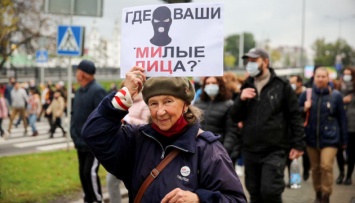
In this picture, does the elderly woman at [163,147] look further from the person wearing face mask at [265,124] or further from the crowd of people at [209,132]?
the person wearing face mask at [265,124]

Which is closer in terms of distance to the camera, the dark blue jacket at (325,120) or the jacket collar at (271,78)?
the jacket collar at (271,78)

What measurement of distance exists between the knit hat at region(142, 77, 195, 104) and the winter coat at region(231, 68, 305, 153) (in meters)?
2.96

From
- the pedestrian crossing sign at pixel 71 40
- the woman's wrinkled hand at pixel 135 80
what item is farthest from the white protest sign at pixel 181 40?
the pedestrian crossing sign at pixel 71 40

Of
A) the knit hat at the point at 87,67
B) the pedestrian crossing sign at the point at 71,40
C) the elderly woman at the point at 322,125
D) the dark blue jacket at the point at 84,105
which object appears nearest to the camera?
the dark blue jacket at the point at 84,105

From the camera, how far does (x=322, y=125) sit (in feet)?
24.5

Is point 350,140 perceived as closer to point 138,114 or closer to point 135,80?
point 138,114

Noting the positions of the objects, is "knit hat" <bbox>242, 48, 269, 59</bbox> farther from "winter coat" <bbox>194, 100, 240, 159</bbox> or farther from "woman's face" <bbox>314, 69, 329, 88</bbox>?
"woman's face" <bbox>314, 69, 329, 88</bbox>

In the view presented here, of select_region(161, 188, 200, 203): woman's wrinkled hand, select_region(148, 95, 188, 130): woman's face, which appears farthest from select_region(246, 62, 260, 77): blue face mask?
select_region(161, 188, 200, 203): woman's wrinkled hand

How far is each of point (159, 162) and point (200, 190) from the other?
276 millimetres

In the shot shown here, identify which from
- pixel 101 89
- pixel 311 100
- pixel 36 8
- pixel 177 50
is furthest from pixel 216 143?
pixel 36 8

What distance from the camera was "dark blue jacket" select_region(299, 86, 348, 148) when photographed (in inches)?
291

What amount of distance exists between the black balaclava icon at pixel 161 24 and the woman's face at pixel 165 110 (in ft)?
1.49

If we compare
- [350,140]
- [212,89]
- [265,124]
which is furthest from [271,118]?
[350,140]

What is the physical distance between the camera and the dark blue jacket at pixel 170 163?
2752 mm
